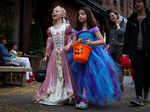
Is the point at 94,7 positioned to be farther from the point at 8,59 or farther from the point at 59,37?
the point at 59,37

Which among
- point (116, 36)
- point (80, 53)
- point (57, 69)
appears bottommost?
point (57, 69)

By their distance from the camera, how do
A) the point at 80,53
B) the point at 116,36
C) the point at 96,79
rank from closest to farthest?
the point at 80,53 → the point at 96,79 → the point at 116,36

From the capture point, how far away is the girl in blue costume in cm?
472

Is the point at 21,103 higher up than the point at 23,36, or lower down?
lower down

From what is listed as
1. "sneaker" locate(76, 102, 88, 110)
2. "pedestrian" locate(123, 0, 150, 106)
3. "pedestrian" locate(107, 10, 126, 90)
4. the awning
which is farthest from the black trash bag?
the awning

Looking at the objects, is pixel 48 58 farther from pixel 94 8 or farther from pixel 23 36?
pixel 94 8

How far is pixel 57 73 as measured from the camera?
5141 mm

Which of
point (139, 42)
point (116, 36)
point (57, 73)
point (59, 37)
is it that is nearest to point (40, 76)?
point (57, 73)

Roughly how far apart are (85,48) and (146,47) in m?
1.14

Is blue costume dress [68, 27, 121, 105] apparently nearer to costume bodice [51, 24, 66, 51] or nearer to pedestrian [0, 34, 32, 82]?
costume bodice [51, 24, 66, 51]

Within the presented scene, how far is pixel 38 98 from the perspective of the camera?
514 cm

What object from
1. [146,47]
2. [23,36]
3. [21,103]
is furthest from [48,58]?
[23,36]

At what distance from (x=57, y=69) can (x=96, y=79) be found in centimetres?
75

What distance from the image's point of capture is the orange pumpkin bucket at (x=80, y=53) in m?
4.54
